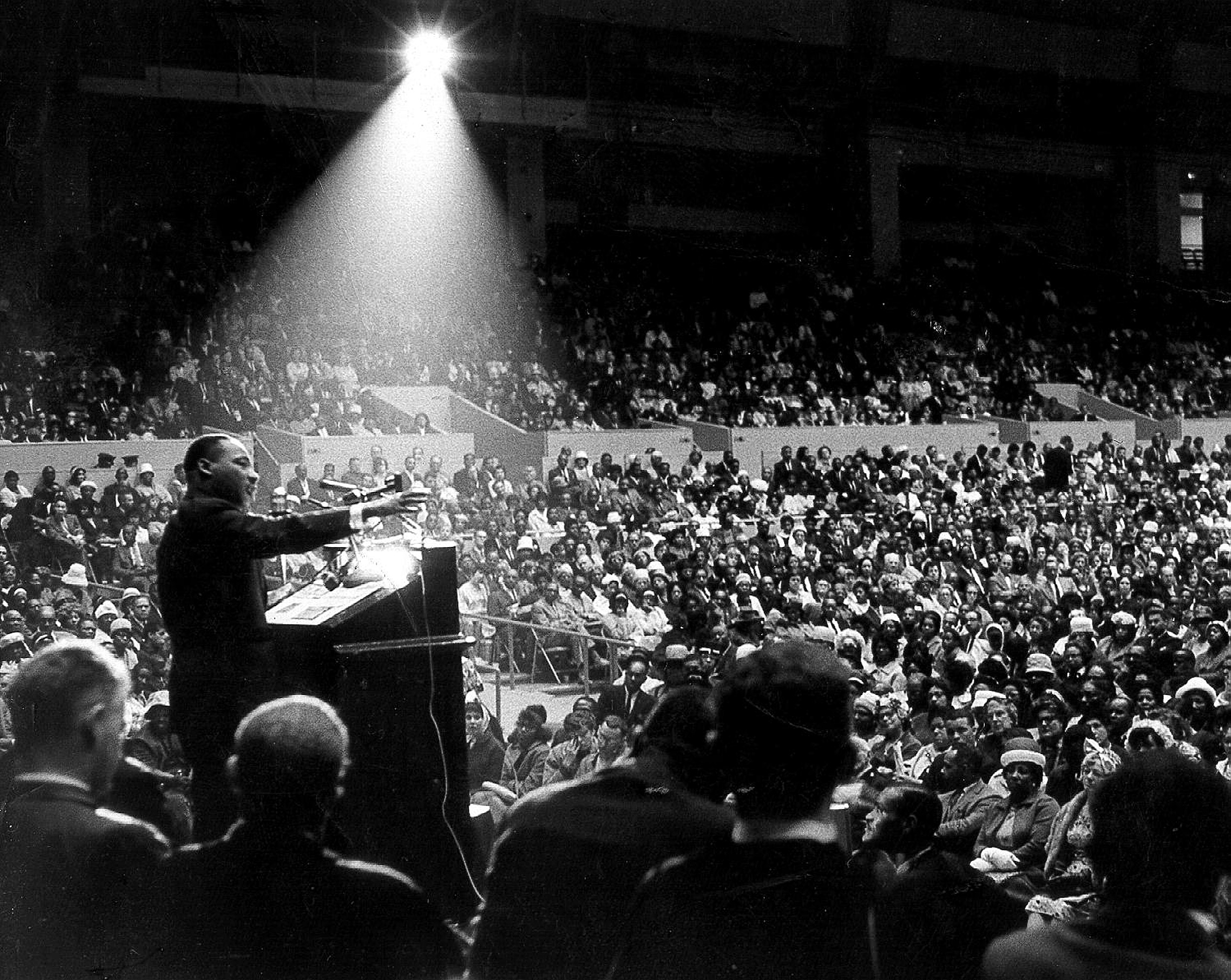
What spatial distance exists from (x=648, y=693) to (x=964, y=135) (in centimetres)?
2049

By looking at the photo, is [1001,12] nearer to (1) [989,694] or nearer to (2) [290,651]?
(1) [989,694]

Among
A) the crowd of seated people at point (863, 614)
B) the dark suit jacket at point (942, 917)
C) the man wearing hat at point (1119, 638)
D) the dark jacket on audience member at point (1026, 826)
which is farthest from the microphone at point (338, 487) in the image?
the man wearing hat at point (1119, 638)

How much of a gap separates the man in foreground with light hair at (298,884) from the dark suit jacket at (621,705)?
4673 mm

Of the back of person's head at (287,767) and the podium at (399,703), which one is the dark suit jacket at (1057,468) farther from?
the back of person's head at (287,767)

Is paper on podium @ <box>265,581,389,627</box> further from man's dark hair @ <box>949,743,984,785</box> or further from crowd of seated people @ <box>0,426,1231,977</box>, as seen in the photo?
man's dark hair @ <box>949,743,984,785</box>

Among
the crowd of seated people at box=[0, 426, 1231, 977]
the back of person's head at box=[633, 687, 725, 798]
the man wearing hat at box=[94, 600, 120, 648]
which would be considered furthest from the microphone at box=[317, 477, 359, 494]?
the man wearing hat at box=[94, 600, 120, 648]

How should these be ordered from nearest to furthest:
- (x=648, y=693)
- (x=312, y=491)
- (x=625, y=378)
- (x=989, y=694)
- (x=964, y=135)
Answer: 1. (x=648, y=693)
2. (x=989, y=694)
3. (x=312, y=491)
4. (x=625, y=378)
5. (x=964, y=135)

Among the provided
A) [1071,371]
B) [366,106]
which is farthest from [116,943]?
[1071,371]

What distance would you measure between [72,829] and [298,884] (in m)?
0.37

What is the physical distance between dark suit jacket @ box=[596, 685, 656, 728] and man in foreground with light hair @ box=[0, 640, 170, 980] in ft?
14.8

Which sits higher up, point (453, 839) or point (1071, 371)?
point (1071, 371)

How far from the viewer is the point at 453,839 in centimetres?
287

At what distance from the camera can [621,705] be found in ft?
23.5

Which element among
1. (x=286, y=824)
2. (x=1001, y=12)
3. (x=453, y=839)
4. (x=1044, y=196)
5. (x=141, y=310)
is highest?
(x=1001, y=12)
